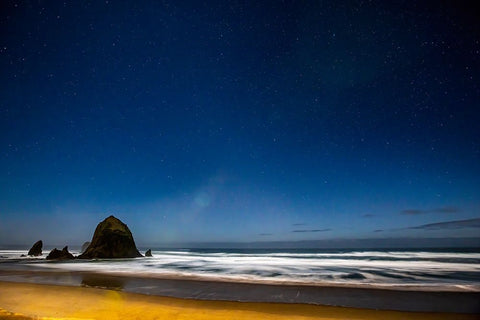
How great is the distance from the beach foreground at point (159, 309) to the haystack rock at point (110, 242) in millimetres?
27036

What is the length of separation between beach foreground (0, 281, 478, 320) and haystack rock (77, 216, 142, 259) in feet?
88.7

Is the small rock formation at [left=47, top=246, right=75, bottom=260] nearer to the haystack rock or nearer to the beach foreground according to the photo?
the haystack rock

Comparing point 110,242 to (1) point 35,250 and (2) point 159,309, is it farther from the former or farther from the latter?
(2) point 159,309

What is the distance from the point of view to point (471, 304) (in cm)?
897

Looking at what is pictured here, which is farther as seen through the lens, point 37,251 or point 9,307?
point 37,251

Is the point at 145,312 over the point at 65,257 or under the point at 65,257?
over

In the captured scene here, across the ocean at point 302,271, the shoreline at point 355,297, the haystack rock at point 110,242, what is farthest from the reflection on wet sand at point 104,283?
the haystack rock at point 110,242

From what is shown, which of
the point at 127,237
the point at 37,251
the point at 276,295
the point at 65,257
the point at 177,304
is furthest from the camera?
the point at 37,251

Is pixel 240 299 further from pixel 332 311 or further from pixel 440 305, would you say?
pixel 440 305

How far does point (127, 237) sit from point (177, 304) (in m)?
32.0

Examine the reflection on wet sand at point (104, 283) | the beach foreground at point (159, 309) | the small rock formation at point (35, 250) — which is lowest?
the small rock formation at point (35, 250)

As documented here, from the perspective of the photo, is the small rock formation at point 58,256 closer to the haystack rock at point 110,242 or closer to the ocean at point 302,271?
the ocean at point 302,271

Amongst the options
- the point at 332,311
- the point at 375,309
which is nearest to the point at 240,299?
the point at 332,311

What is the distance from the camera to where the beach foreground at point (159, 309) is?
680cm
